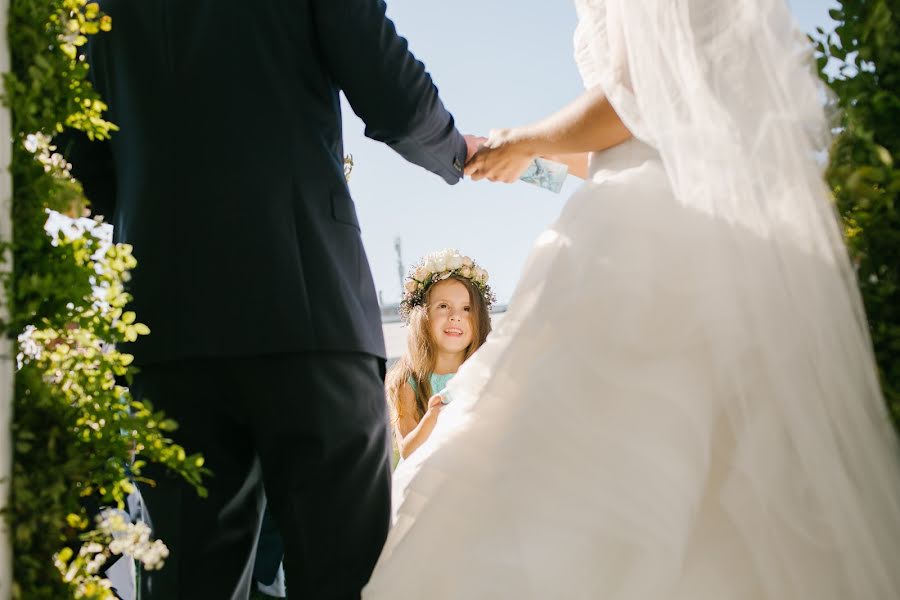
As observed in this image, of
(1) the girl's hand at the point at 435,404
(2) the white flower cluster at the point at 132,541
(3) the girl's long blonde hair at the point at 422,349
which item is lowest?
(2) the white flower cluster at the point at 132,541

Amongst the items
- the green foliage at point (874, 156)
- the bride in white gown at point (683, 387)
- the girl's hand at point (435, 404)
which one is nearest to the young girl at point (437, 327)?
the girl's hand at point (435, 404)

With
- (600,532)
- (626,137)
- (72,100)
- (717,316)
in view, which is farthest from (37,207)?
(626,137)

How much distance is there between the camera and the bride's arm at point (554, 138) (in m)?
2.23

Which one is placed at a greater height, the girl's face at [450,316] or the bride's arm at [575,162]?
the bride's arm at [575,162]

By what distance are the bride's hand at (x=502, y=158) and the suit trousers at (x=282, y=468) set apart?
924mm

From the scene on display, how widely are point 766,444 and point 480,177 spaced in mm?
1343

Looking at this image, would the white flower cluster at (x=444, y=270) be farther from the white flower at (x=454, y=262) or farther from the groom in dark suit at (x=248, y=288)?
the groom in dark suit at (x=248, y=288)

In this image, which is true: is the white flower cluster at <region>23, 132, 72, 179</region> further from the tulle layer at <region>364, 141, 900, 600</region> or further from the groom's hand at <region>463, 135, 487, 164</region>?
the groom's hand at <region>463, 135, 487, 164</region>

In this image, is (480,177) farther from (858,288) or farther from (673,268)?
(858,288)

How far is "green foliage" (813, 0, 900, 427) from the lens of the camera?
1.57 meters

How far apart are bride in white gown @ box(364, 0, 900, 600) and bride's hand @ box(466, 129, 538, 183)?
18.5 inches

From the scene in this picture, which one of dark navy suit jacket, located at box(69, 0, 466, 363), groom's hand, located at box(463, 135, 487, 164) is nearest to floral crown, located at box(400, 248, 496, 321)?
groom's hand, located at box(463, 135, 487, 164)

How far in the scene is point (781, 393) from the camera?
171 centimetres

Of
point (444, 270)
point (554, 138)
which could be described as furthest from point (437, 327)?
point (554, 138)
